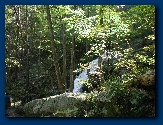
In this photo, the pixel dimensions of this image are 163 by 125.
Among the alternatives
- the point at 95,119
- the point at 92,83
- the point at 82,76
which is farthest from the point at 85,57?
the point at 95,119

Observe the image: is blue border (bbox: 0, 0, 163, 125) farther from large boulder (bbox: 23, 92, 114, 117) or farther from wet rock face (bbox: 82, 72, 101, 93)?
wet rock face (bbox: 82, 72, 101, 93)

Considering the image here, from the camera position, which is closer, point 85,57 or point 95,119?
point 95,119

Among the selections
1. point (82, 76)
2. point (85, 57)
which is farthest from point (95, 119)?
point (85, 57)

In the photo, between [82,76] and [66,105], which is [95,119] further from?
[82,76]

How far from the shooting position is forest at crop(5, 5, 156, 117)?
3.90 metres

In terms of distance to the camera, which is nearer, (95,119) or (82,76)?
(95,119)

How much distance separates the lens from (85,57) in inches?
158

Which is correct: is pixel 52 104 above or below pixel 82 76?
below

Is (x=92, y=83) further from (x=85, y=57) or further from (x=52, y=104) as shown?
(x=52, y=104)

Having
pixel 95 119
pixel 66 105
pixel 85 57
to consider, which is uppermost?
pixel 85 57

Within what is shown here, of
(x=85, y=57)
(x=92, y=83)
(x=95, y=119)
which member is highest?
(x=85, y=57)

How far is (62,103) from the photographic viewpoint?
3979mm

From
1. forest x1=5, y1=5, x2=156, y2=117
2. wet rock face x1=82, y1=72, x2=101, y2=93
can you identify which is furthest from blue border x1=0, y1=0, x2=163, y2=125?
wet rock face x1=82, y1=72, x2=101, y2=93

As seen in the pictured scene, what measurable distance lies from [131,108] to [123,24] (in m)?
1.15
